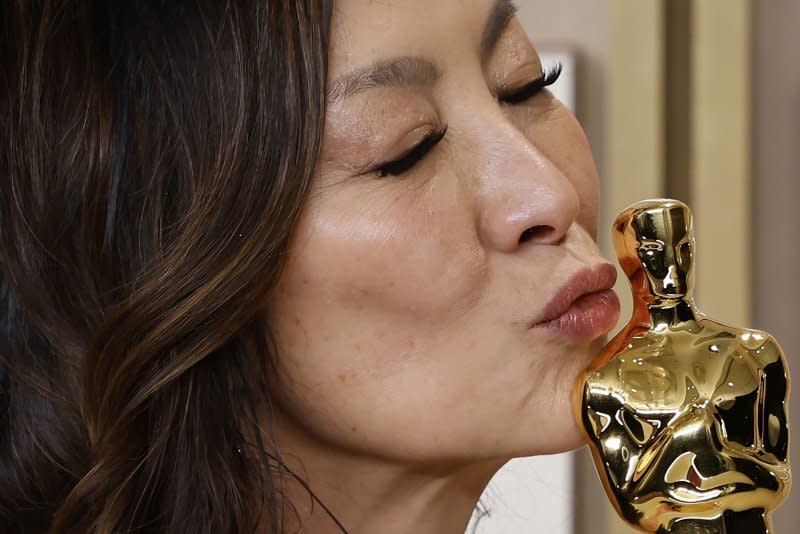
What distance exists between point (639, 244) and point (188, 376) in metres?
0.16

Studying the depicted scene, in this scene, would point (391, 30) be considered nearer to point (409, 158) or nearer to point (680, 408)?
point (409, 158)

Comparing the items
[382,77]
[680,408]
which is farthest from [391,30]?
[680,408]

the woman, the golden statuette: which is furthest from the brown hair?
the golden statuette

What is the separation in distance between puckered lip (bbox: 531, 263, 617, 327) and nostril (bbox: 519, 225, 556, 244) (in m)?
0.02

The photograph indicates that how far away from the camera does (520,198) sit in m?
0.45

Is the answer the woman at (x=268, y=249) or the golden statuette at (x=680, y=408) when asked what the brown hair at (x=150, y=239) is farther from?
the golden statuette at (x=680, y=408)

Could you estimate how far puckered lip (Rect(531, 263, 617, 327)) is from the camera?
1.47 ft

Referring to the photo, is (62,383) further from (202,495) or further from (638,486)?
(638,486)

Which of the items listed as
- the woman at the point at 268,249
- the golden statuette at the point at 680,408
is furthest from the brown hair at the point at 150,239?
the golden statuette at the point at 680,408

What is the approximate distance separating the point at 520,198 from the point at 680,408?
0.09 m

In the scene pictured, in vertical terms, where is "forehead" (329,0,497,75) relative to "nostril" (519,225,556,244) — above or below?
above

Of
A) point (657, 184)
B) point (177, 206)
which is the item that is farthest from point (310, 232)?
point (657, 184)

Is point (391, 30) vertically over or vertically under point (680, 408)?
over

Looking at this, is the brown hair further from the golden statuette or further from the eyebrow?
the golden statuette
